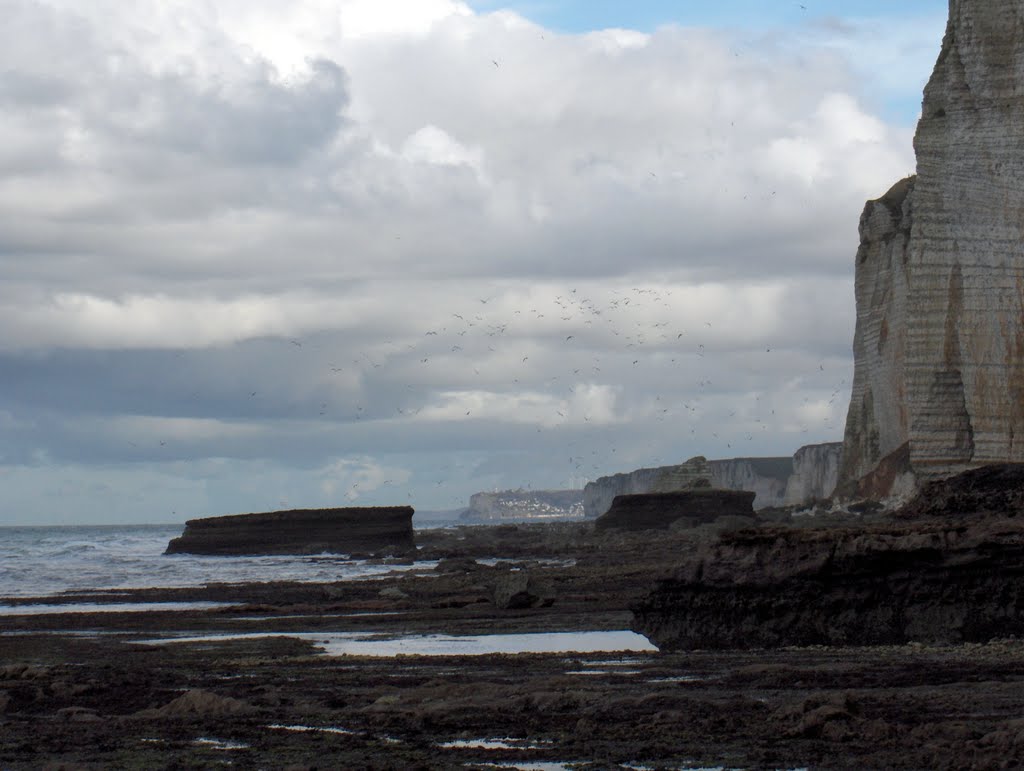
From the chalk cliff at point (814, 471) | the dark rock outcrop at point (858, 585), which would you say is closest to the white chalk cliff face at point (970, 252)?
the dark rock outcrop at point (858, 585)

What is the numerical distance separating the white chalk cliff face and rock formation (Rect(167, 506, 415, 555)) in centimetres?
3691

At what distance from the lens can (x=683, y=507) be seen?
262ft

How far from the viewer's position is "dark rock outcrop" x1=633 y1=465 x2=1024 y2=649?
1574cm

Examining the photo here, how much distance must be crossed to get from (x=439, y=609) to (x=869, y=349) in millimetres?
46419

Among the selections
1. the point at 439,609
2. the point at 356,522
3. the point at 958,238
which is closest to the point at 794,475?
the point at 356,522

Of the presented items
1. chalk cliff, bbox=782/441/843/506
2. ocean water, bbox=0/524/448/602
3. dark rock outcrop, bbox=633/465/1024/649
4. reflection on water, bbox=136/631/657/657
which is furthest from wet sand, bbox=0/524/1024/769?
chalk cliff, bbox=782/441/843/506

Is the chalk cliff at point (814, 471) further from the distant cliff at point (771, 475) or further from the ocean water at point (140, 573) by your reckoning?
the ocean water at point (140, 573)

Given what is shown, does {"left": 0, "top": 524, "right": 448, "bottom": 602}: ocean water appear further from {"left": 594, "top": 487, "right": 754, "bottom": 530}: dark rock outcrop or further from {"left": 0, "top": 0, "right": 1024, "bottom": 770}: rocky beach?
{"left": 594, "top": 487, "right": 754, "bottom": 530}: dark rock outcrop

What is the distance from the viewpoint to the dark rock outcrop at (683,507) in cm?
7962

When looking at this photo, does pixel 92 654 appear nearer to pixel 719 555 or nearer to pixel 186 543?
pixel 719 555

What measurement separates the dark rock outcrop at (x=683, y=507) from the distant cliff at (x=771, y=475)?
3872mm

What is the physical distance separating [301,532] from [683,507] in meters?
20.2

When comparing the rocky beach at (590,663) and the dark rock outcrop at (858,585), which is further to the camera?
the dark rock outcrop at (858,585)

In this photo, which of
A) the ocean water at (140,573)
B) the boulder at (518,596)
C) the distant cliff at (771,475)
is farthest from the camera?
the distant cliff at (771,475)
